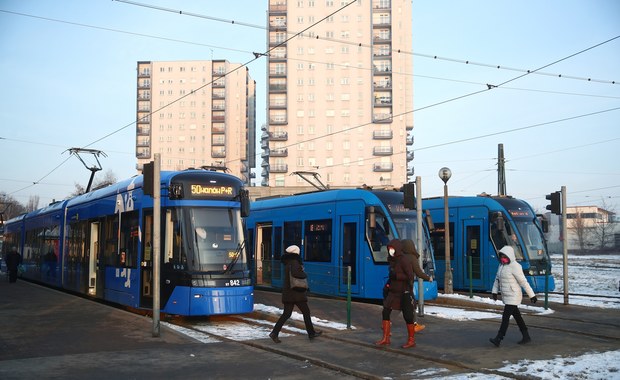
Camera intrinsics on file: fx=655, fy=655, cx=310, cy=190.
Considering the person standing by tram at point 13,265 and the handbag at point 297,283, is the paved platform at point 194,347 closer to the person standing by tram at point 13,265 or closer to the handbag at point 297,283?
the handbag at point 297,283

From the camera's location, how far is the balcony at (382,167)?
92.1m

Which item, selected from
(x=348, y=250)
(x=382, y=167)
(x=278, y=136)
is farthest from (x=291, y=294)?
(x=382, y=167)

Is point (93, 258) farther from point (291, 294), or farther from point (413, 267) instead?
point (413, 267)

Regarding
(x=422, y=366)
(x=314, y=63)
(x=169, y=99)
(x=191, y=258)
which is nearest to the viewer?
(x=422, y=366)

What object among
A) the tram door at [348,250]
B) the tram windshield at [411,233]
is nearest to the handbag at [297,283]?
the tram door at [348,250]

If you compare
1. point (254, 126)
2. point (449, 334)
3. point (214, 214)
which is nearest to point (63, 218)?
point (214, 214)

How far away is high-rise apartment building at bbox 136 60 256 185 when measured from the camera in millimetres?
111125

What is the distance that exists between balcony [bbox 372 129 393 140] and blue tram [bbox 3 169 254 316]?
75.5m

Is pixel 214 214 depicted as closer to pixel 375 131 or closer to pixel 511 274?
pixel 511 274

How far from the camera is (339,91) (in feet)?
290

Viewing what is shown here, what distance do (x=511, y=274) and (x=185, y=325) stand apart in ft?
21.7

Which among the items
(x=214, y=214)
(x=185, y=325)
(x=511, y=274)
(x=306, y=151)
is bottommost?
(x=185, y=325)

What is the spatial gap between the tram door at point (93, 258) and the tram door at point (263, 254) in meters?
5.33

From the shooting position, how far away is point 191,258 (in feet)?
43.3
